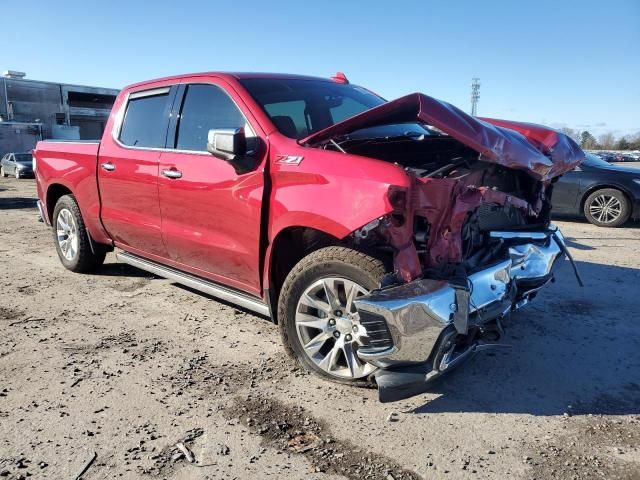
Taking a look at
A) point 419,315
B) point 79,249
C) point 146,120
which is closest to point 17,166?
point 79,249

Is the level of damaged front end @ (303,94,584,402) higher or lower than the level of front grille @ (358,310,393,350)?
higher

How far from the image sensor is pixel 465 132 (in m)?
2.99

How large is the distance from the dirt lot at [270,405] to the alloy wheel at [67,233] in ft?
3.77

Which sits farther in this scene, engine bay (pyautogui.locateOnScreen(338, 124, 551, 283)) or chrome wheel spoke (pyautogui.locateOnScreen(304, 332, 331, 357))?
chrome wheel spoke (pyautogui.locateOnScreen(304, 332, 331, 357))

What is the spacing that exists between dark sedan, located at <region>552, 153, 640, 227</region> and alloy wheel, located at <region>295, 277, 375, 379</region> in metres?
7.80

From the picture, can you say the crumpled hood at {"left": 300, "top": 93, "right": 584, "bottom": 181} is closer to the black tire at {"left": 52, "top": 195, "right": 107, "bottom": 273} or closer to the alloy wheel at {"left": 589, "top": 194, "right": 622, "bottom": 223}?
the black tire at {"left": 52, "top": 195, "right": 107, "bottom": 273}

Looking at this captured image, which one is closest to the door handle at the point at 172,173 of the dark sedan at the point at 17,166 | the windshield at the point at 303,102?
the windshield at the point at 303,102

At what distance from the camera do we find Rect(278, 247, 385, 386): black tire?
2.94 metres

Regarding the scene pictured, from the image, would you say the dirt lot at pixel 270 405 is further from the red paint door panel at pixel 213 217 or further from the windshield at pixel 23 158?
the windshield at pixel 23 158

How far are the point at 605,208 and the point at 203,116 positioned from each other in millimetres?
8249

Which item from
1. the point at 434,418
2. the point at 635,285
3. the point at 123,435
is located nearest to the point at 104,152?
the point at 123,435

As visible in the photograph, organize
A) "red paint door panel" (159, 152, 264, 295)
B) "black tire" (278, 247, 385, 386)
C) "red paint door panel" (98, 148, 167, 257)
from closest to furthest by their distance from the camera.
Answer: "black tire" (278, 247, 385, 386)
"red paint door panel" (159, 152, 264, 295)
"red paint door panel" (98, 148, 167, 257)

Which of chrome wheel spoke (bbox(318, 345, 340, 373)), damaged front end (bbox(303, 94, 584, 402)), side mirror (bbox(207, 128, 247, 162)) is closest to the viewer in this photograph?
damaged front end (bbox(303, 94, 584, 402))

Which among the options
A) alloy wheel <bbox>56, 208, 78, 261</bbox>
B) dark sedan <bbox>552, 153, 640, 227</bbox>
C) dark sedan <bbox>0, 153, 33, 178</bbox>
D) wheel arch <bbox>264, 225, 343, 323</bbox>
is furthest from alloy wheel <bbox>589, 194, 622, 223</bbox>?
dark sedan <bbox>0, 153, 33, 178</bbox>
